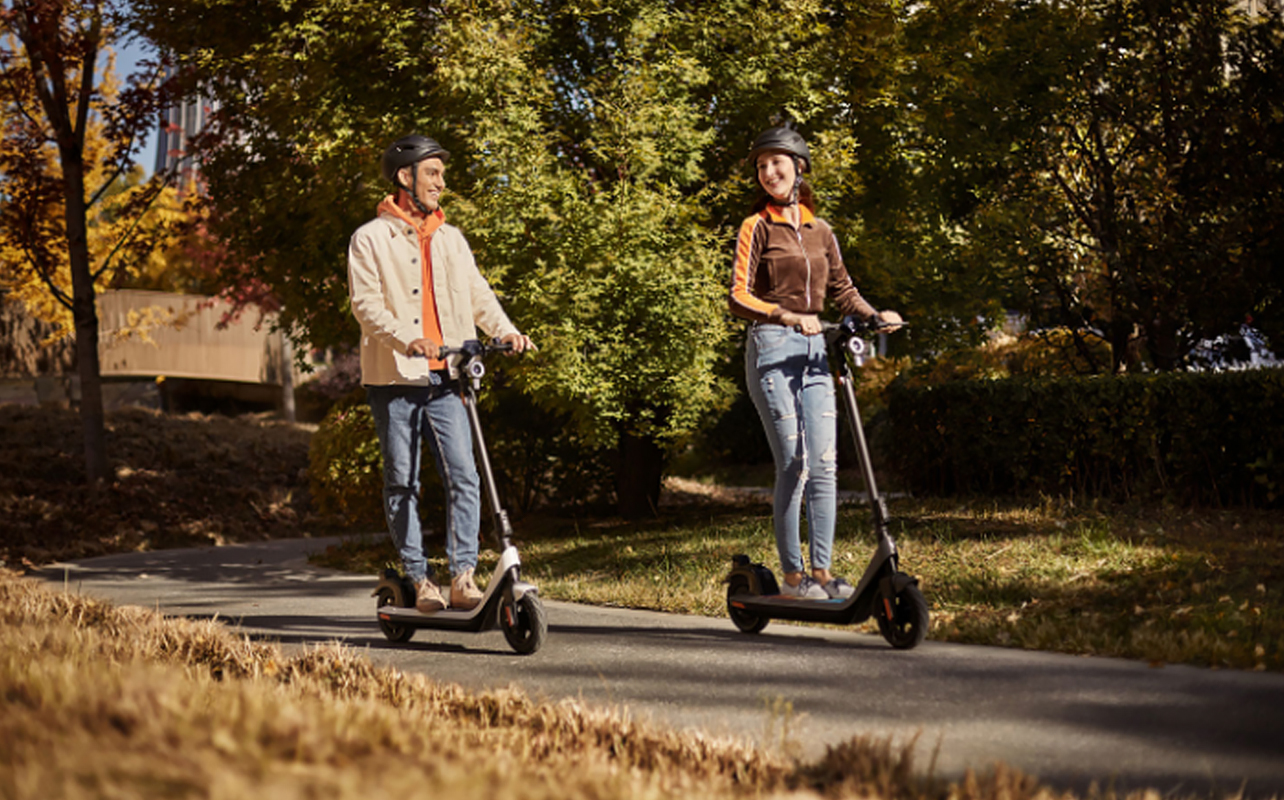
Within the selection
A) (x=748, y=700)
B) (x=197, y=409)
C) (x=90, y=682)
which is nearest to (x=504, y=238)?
(x=748, y=700)

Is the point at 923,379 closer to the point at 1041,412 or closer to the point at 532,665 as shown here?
the point at 1041,412

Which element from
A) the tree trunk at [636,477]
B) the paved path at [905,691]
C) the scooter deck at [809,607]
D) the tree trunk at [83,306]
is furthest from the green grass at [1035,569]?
the tree trunk at [83,306]

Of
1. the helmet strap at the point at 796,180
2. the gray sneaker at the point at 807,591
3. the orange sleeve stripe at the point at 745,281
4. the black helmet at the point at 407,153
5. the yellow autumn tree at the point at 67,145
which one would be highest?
the yellow autumn tree at the point at 67,145

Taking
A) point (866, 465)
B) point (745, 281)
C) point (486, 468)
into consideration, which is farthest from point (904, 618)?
point (486, 468)

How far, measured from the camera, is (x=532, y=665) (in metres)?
4.91

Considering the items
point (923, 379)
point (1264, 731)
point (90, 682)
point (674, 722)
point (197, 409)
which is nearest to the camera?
point (90, 682)

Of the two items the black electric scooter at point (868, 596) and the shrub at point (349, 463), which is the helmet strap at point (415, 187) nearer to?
the black electric scooter at point (868, 596)

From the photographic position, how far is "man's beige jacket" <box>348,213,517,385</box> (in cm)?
529

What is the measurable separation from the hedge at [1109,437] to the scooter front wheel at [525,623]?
622 cm

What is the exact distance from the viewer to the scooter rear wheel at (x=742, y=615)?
214 inches

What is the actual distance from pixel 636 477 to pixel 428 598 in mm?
6832

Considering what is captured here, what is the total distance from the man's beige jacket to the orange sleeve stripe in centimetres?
101

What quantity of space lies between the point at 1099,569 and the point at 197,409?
77.5 ft

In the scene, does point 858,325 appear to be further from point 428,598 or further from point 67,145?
point 67,145
